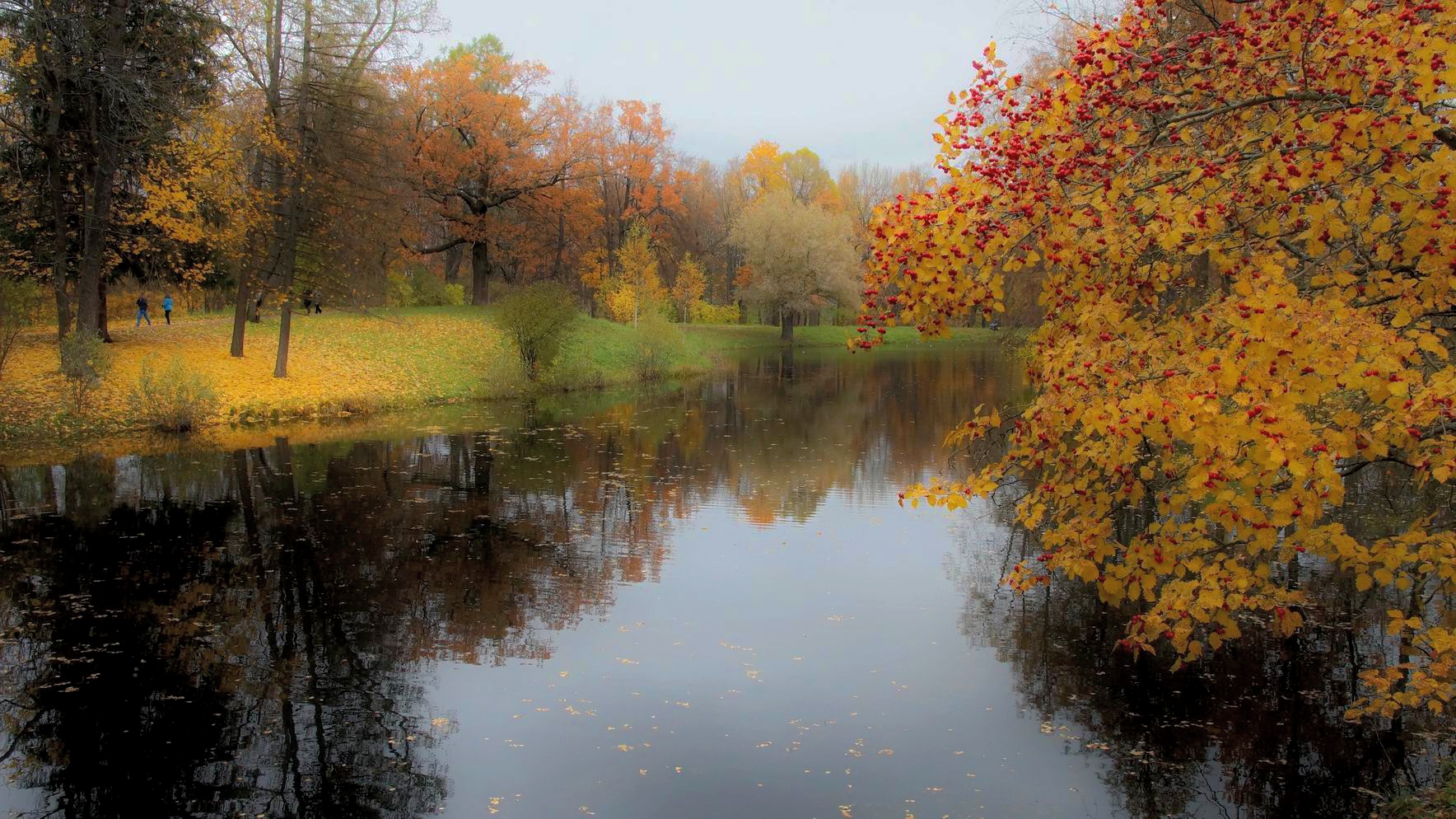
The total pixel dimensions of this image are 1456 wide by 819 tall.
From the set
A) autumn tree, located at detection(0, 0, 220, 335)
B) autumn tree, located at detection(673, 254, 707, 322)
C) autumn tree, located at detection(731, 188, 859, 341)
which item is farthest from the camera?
autumn tree, located at detection(731, 188, 859, 341)

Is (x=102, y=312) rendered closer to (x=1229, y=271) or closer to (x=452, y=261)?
(x=452, y=261)

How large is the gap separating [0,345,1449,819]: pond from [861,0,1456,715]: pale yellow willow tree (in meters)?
1.85

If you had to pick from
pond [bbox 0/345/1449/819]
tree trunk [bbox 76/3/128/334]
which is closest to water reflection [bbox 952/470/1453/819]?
pond [bbox 0/345/1449/819]

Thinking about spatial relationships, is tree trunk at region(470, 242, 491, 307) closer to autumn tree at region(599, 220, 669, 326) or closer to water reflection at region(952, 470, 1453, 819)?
autumn tree at region(599, 220, 669, 326)

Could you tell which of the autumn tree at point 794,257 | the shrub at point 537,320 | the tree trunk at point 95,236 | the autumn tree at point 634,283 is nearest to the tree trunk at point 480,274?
the autumn tree at point 634,283

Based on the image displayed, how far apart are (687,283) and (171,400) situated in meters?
33.6

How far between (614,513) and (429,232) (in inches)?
1292

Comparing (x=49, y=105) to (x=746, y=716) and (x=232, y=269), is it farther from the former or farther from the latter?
(x=746, y=716)

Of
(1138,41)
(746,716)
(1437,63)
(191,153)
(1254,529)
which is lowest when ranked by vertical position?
(746,716)

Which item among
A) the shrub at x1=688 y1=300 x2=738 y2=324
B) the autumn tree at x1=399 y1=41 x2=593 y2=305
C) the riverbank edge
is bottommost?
the riverbank edge

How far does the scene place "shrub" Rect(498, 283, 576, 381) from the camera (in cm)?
2822

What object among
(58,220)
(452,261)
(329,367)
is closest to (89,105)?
(58,220)

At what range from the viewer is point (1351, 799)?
243 inches

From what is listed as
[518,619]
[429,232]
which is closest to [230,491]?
[518,619]
